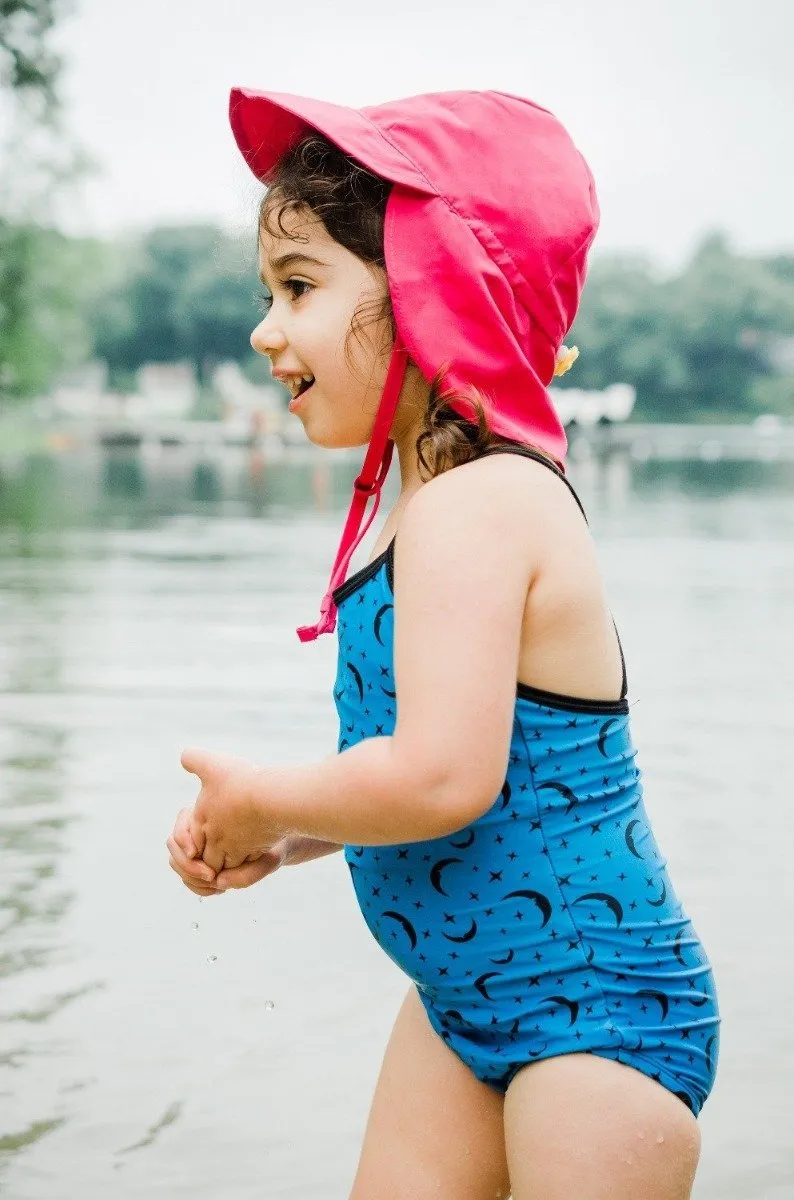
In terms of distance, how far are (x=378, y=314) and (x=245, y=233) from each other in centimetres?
36

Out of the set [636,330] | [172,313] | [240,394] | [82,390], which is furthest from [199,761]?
[82,390]

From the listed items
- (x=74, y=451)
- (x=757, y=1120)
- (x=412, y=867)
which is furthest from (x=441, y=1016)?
(x=74, y=451)

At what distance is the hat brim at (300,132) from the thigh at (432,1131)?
95cm

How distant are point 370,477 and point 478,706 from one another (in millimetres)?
529

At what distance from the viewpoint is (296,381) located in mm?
2004

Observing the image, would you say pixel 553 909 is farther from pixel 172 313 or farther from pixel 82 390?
pixel 82 390

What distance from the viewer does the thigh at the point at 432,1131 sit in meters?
1.99

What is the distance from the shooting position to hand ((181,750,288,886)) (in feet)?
5.98

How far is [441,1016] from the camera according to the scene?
1.94 m

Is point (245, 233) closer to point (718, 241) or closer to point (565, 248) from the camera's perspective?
point (565, 248)

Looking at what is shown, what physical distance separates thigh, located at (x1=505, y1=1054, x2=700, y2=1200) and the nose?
2.66ft

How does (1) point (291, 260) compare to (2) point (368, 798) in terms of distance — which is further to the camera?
(1) point (291, 260)

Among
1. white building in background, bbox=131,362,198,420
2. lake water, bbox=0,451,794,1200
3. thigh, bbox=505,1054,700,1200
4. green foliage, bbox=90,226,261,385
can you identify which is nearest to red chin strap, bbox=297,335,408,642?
thigh, bbox=505,1054,700,1200

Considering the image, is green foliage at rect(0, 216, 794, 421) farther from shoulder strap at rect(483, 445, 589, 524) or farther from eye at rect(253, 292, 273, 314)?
shoulder strap at rect(483, 445, 589, 524)
